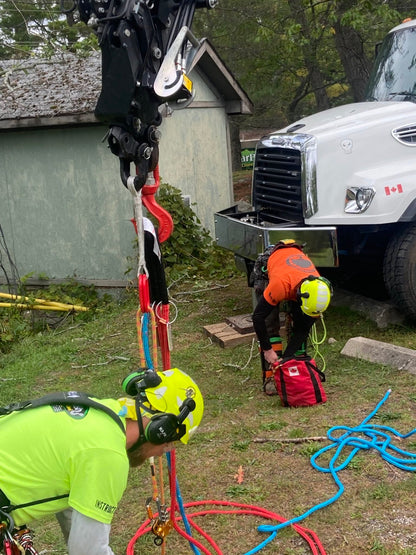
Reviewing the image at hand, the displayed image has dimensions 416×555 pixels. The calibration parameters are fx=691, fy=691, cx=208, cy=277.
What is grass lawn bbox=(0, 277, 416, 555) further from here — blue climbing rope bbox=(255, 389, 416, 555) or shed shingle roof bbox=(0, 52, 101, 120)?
shed shingle roof bbox=(0, 52, 101, 120)

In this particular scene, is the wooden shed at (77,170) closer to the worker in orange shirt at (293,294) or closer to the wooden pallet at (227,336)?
the wooden pallet at (227,336)

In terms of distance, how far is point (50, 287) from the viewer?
11.1m

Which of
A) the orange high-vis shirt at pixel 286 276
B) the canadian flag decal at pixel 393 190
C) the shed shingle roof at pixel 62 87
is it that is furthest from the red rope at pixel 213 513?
the shed shingle roof at pixel 62 87

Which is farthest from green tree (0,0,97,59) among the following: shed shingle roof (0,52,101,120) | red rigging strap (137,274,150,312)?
red rigging strap (137,274,150,312)

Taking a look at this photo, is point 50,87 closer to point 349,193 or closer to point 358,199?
point 349,193

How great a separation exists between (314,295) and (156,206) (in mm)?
2316

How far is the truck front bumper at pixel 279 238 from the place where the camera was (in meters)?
6.28

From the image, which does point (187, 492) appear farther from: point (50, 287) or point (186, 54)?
point (50, 287)

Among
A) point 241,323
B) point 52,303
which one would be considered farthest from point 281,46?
point 241,323

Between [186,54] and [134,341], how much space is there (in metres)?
5.37

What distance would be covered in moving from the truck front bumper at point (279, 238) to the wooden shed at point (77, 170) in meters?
3.82

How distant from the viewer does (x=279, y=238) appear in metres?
6.42

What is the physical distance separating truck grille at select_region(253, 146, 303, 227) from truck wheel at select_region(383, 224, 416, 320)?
0.94 m

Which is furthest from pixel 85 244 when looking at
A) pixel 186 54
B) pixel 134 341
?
pixel 186 54
